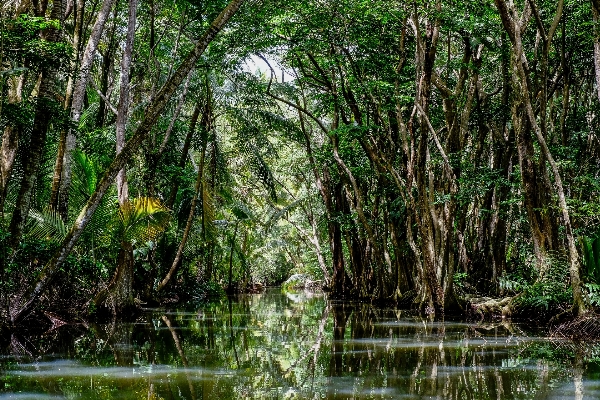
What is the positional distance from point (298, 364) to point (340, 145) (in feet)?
37.2

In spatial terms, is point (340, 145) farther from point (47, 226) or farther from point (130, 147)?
point (130, 147)

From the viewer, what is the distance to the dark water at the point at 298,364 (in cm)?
498

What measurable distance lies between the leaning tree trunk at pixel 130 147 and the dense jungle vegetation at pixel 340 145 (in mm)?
30

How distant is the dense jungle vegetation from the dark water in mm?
1288

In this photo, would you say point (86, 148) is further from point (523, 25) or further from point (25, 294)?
point (523, 25)

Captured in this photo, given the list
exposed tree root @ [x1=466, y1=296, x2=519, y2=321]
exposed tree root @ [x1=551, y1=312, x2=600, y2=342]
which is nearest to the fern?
exposed tree root @ [x1=551, y1=312, x2=600, y2=342]

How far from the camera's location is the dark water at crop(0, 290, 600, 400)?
16.4 feet

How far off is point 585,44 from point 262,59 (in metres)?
8.36

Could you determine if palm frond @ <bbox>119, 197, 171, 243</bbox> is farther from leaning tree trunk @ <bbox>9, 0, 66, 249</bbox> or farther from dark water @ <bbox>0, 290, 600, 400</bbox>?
leaning tree trunk @ <bbox>9, 0, 66, 249</bbox>

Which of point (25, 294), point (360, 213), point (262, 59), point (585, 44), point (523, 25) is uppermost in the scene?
point (262, 59)

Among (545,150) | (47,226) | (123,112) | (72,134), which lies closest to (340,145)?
(123,112)

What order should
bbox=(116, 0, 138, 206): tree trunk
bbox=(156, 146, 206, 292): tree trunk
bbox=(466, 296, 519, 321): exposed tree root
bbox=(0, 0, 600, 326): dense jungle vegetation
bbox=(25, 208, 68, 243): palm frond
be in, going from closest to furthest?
bbox=(0, 0, 600, 326): dense jungle vegetation, bbox=(25, 208, 68, 243): palm frond, bbox=(466, 296, 519, 321): exposed tree root, bbox=(116, 0, 138, 206): tree trunk, bbox=(156, 146, 206, 292): tree trunk

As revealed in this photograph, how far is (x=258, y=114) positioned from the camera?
17781 millimetres

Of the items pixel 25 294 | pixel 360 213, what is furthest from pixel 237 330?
pixel 360 213
